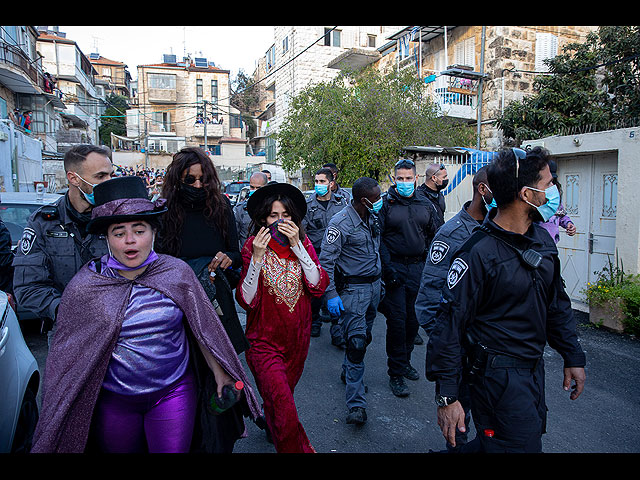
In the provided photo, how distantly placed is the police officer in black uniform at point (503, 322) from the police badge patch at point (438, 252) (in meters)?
0.76

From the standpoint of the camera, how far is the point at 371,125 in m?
14.5

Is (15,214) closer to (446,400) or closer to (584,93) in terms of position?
(446,400)

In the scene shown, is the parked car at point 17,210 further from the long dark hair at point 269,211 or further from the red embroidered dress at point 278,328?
the red embroidered dress at point 278,328

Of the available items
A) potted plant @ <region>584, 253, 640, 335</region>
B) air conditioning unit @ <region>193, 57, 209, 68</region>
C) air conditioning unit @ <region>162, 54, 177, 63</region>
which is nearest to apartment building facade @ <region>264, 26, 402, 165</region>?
potted plant @ <region>584, 253, 640, 335</region>

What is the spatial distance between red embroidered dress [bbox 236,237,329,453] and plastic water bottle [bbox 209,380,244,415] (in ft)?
2.03

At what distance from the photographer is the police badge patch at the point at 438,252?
327 cm

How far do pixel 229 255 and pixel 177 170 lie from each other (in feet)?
2.37

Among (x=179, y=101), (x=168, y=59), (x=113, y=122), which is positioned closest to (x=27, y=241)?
(x=179, y=101)

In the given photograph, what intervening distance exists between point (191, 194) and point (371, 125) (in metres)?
11.9

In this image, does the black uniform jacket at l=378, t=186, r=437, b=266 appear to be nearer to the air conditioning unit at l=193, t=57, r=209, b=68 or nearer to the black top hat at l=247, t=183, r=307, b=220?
the black top hat at l=247, t=183, r=307, b=220

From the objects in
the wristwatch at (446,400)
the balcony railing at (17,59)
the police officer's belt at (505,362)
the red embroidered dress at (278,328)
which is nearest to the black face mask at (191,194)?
the red embroidered dress at (278,328)

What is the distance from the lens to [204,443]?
240cm

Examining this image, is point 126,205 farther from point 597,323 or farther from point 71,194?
point 597,323

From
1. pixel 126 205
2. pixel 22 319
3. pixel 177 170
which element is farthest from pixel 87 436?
pixel 22 319
